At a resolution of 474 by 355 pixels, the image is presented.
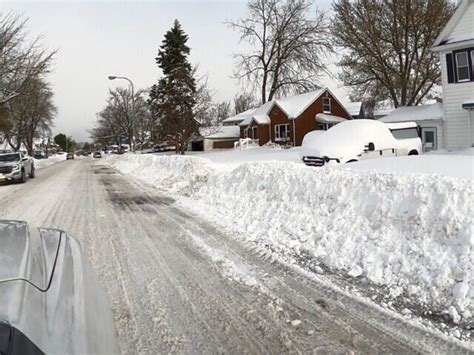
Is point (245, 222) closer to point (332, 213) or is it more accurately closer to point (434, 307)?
point (332, 213)

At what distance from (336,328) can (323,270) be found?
1.59 meters

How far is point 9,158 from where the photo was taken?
2086cm

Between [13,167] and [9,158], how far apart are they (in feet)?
4.77

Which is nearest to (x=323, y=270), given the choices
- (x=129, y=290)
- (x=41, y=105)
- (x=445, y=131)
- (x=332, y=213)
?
(x=332, y=213)

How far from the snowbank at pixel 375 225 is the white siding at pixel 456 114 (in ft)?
53.4

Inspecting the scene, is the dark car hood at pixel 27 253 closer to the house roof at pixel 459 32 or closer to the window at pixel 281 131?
the house roof at pixel 459 32

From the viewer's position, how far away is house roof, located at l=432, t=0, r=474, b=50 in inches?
830

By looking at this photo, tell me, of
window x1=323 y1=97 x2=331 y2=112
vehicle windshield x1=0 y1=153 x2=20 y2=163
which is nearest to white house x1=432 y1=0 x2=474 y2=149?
window x1=323 y1=97 x2=331 y2=112

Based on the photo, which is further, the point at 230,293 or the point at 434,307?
the point at 230,293

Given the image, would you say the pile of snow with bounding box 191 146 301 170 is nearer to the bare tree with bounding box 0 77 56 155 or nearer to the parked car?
the parked car

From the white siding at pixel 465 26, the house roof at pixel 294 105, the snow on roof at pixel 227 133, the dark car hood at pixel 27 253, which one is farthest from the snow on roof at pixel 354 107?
the dark car hood at pixel 27 253

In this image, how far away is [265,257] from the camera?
5918 millimetres

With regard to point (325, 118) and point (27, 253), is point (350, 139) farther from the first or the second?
point (325, 118)

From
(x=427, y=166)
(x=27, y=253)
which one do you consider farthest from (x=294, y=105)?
(x=27, y=253)
